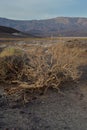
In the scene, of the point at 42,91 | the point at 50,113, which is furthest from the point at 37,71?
the point at 50,113

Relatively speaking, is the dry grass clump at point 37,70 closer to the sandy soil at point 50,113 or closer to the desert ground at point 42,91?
the desert ground at point 42,91

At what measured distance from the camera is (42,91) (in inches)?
422

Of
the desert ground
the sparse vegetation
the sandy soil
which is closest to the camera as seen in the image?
the sandy soil

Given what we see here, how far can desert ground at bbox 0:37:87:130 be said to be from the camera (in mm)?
8148

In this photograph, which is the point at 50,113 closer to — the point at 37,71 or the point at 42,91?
the point at 42,91

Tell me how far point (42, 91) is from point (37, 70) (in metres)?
0.72

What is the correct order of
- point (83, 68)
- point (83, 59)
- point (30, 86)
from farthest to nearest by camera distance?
point (83, 59), point (83, 68), point (30, 86)

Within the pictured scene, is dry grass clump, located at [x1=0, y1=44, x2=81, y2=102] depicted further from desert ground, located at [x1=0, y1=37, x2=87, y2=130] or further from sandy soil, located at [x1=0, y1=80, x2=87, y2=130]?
sandy soil, located at [x1=0, y1=80, x2=87, y2=130]

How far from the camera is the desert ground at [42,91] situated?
8.15 m

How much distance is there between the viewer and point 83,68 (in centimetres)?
1411

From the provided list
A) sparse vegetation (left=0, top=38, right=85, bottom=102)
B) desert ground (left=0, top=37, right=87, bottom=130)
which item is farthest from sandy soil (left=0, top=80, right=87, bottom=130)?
sparse vegetation (left=0, top=38, right=85, bottom=102)

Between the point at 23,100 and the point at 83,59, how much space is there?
7.08 meters

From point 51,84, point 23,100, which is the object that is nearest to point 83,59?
point 51,84

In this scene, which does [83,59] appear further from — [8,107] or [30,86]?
[8,107]
